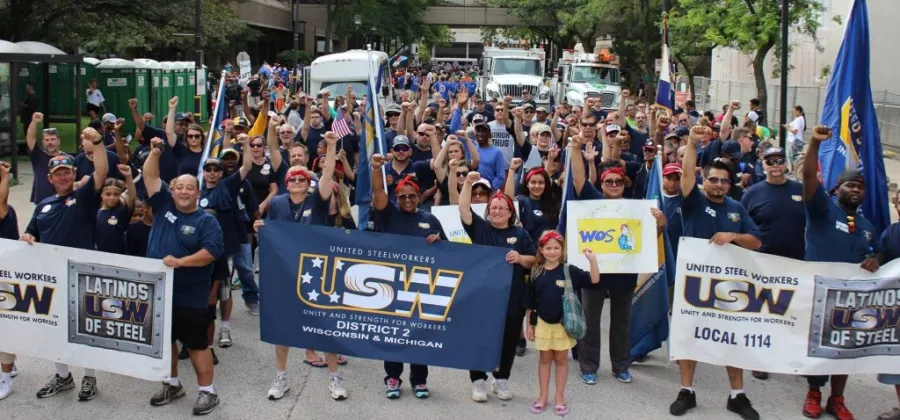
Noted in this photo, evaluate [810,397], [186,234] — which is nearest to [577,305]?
[810,397]

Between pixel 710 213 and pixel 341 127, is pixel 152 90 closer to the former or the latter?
pixel 341 127

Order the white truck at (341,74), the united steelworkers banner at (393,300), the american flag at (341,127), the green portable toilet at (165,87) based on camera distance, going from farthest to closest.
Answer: the green portable toilet at (165,87) < the white truck at (341,74) < the american flag at (341,127) < the united steelworkers banner at (393,300)

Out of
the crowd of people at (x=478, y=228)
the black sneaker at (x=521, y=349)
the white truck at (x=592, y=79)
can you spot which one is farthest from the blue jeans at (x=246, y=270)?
the white truck at (x=592, y=79)

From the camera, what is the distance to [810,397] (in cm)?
712

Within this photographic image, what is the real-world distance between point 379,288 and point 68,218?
2402 millimetres

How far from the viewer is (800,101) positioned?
31.8m

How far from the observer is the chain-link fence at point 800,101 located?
27484 mm

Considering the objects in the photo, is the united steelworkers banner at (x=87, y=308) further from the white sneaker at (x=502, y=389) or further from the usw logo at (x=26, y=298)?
the white sneaker at (x=502, y=389)

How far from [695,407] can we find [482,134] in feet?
15.3

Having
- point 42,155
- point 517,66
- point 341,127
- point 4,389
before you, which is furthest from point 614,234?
point 517,66

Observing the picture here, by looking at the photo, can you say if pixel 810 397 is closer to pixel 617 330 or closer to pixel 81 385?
pixel 617 330

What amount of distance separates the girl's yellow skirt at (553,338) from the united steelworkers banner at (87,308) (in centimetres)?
258

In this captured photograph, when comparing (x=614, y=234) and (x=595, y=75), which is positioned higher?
(x=595, y=75)

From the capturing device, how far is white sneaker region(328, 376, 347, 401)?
7.20m
